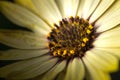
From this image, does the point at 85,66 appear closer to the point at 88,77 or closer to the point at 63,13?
the point at 88,77

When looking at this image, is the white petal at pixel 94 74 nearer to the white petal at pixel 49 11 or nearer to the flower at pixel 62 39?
the flower at pixel 62 39

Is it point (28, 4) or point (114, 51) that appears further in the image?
point (28, 4)

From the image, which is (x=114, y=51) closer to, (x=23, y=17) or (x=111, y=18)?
(x=111, y=18)

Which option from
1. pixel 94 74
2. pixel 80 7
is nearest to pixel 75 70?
pixel 94 74

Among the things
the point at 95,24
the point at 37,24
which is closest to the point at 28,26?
the point at 37,24

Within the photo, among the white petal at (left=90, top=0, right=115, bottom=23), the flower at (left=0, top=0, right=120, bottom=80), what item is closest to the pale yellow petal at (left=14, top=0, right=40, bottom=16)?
the flower at (left=0, top=0, right=120, bottom=80)

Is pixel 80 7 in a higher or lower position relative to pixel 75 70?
higher

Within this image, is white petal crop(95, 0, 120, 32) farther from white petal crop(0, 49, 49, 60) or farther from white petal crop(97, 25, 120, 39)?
white petal crop(0, 49, 49, 60)
